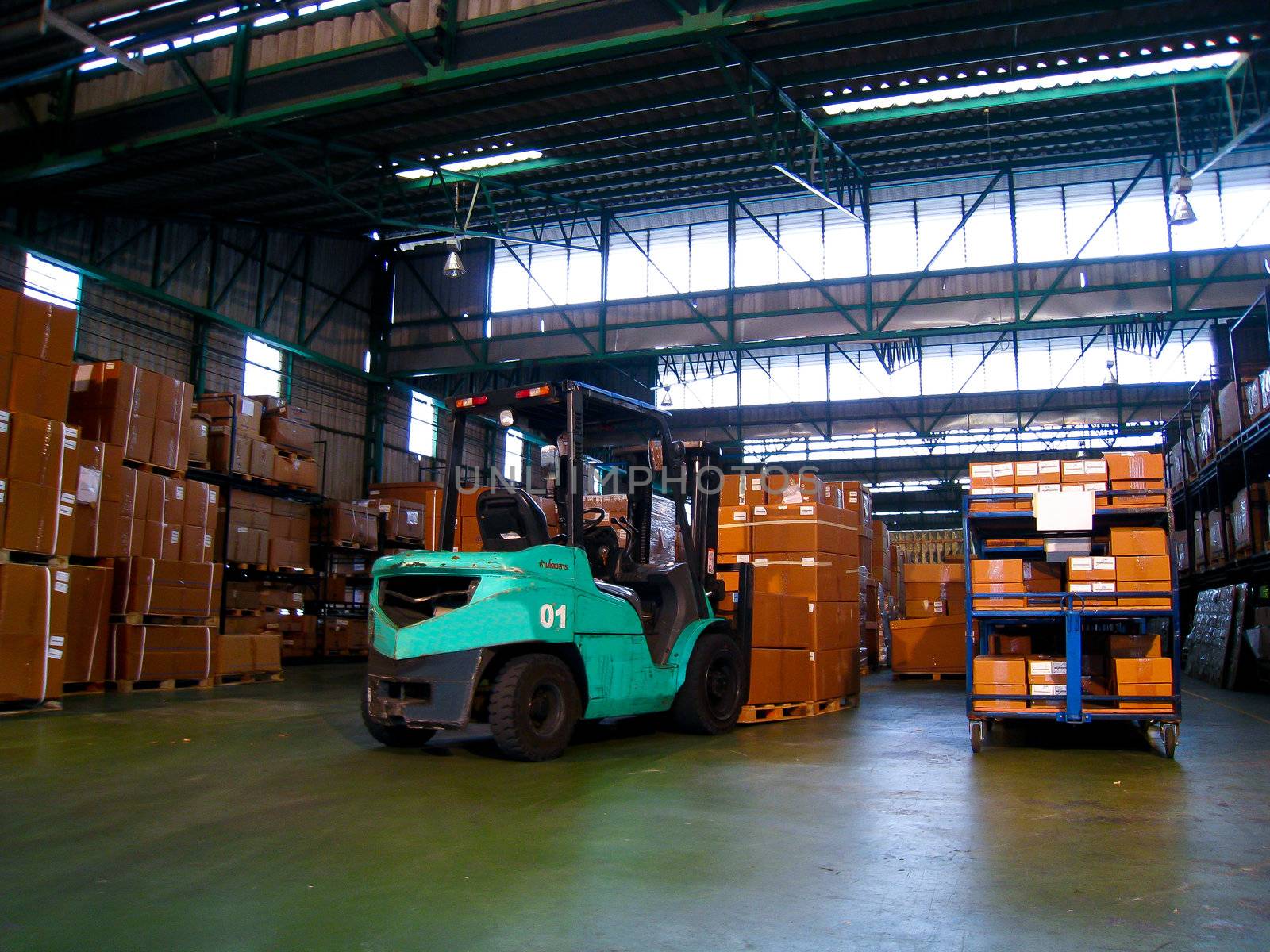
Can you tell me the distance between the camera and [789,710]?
8430 millimetres

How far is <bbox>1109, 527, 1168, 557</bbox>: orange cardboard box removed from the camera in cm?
642

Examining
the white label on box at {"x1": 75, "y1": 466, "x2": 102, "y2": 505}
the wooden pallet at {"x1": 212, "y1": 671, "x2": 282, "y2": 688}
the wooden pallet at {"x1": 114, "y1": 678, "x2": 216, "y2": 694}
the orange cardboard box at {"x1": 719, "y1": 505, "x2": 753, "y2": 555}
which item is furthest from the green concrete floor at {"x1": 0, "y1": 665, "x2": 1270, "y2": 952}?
the wooden pallet at {"x1": 212, "y1": 671, "x2": 282, "y2": 688}

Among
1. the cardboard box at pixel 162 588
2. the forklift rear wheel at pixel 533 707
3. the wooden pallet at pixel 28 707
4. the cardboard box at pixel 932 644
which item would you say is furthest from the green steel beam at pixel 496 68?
the cardboard box at pixel 932 644

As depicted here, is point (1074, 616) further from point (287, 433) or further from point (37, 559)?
point (287, 433)

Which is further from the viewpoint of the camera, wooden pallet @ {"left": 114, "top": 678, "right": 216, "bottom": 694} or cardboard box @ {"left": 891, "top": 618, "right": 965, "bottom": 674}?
cardboard box @ {"left": 891, "top": 618, "right": 965, "bottom": 674}

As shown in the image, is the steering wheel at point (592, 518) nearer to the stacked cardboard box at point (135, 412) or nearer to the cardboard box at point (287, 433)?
the stacked cardboard box at point (135, 412)

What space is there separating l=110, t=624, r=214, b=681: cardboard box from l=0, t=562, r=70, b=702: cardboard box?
1.94m

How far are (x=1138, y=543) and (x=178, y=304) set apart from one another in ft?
46.4

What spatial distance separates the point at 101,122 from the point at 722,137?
840 centimetres

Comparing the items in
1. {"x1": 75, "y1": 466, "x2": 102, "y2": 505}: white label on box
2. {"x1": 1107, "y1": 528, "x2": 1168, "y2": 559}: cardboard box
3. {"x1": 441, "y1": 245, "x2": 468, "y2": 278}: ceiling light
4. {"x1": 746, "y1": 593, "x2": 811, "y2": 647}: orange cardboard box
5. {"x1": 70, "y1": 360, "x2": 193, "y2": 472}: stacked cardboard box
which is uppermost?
{"x1": 441, "y1": 245, "x2": 468, "y2": 278}: ceiling light

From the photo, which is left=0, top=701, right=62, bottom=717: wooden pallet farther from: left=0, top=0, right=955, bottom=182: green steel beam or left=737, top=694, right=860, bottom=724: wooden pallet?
left=0, top=0, right=955, bottom=182: green steel beam

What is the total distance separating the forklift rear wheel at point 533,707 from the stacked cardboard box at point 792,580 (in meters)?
2.52

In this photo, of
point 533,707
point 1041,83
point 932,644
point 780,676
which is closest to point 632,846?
point 533,707

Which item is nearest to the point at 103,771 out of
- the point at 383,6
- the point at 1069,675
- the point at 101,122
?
the point at 1069,675
